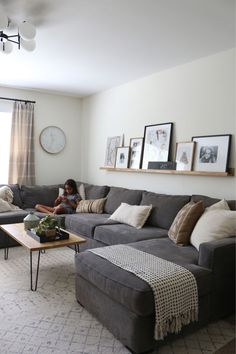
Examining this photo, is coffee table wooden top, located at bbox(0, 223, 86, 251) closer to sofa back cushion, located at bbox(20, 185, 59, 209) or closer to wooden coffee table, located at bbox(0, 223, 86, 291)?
wooden coffee table, located at bbox(0, 223, 86, 291)

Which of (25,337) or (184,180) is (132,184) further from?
(25,337)

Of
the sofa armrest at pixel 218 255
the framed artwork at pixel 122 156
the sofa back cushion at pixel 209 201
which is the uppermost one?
the framed artwork at pixel 122 156

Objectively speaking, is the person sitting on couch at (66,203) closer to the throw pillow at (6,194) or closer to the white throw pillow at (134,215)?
the throw pillow at (6,194)

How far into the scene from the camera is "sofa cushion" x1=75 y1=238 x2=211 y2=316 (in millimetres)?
1791

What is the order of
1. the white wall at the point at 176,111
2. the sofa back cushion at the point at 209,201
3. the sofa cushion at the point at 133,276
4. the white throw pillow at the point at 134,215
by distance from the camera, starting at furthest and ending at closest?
1. the white throw pillow at the point at 134,215
2. the white wall at the point at 176,111
3. the sofa back cushion at the point at 209,201
4. the sofa cushion at the point at 133,276

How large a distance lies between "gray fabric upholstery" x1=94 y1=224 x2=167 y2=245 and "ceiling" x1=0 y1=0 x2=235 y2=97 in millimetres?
1949

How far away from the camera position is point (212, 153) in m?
3.30

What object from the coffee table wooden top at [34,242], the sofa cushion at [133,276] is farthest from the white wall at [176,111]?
the coffee table wooden top at [34,242]

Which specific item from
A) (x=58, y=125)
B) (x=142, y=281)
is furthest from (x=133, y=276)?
(x=58, y=125)

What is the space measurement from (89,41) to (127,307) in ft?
8.15

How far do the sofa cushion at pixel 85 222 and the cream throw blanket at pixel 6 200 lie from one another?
910 millimetres

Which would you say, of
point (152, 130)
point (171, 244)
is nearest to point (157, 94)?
point (152, 130)

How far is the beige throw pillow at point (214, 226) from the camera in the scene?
2.46m

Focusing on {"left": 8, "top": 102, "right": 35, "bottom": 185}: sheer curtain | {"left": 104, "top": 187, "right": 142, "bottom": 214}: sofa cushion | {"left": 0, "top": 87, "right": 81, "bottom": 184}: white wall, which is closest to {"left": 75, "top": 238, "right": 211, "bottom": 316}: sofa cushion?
{"left": 104, "top": 187, "right": 142, "bottom": 214}: sofa cushion
